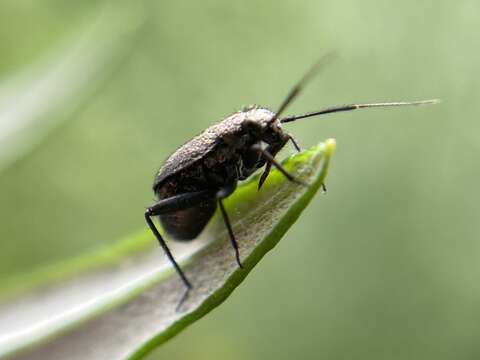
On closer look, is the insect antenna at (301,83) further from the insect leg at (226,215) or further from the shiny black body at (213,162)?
the insect leg at (226,215)

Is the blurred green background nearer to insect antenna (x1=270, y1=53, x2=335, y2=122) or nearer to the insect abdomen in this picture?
the insect abdomen

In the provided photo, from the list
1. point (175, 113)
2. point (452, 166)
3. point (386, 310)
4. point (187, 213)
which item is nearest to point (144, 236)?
point (187, 213)

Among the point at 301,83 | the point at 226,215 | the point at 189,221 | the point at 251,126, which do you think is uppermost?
the point at 301,83

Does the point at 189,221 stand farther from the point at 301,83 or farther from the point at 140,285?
the point at 301,83

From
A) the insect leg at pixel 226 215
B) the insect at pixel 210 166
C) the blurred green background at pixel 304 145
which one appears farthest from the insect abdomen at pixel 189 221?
the blurred green background at pixel 304 145

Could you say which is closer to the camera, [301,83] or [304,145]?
[301,83]

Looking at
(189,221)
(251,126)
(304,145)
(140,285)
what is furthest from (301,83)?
(304,145)

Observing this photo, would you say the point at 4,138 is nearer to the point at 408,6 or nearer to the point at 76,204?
the point at 76,204
